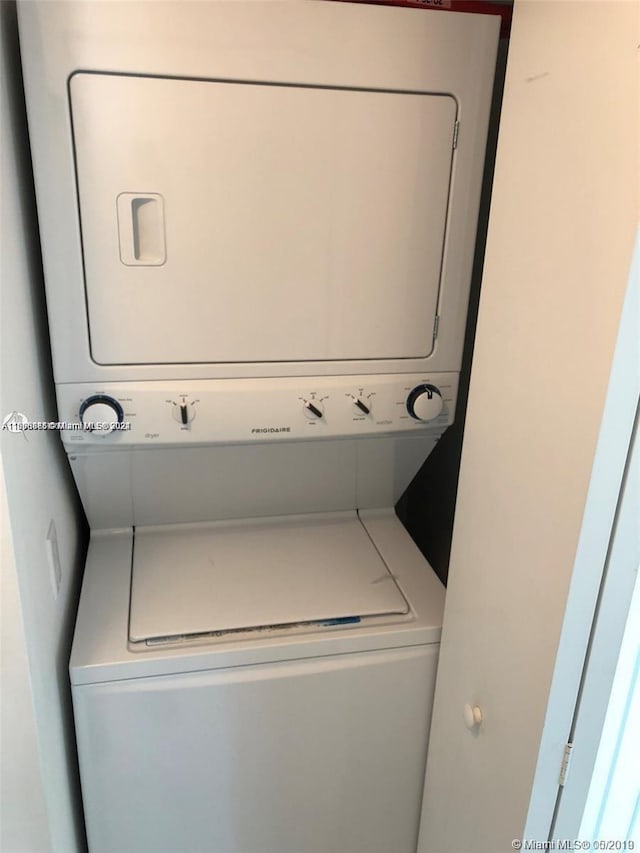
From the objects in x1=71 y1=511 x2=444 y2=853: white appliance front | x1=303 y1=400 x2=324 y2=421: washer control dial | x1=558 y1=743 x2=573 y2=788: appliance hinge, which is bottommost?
x1=71 y1=511 x2=444 y2=853: white appliance front

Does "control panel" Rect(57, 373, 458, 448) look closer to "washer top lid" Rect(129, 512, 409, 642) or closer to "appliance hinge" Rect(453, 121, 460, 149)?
"washer top lid" Rect(129, 512, 409, 642)

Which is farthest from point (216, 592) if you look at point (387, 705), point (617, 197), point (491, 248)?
point (617, 197)

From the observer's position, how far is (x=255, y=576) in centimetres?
137

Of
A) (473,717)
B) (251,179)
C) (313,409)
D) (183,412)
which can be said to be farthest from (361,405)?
(473,717)

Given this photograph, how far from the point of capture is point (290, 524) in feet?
5.10

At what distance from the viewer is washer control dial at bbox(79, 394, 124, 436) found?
1177 millimetres

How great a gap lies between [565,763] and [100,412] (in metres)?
0.91

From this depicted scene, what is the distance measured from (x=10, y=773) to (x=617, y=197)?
3.67ft

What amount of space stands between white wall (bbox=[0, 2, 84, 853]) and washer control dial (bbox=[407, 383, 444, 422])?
2.24 ft

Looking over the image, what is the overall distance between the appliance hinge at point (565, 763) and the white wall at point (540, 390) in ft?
0.04

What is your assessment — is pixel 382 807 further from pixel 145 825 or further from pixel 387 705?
pixel 145 825

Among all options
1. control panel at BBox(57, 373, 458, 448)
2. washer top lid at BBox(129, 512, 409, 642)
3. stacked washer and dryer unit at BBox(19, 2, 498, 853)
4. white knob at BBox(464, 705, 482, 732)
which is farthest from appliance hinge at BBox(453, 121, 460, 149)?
white knob at BBox(464, 705, 482, 732)

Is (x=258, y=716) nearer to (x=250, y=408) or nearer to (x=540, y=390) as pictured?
(x=250, y=408)

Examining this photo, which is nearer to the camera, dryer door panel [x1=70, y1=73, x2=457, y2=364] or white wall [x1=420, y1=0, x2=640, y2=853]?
white wall [x1=420, y1=0, x2=640, y2=853]
